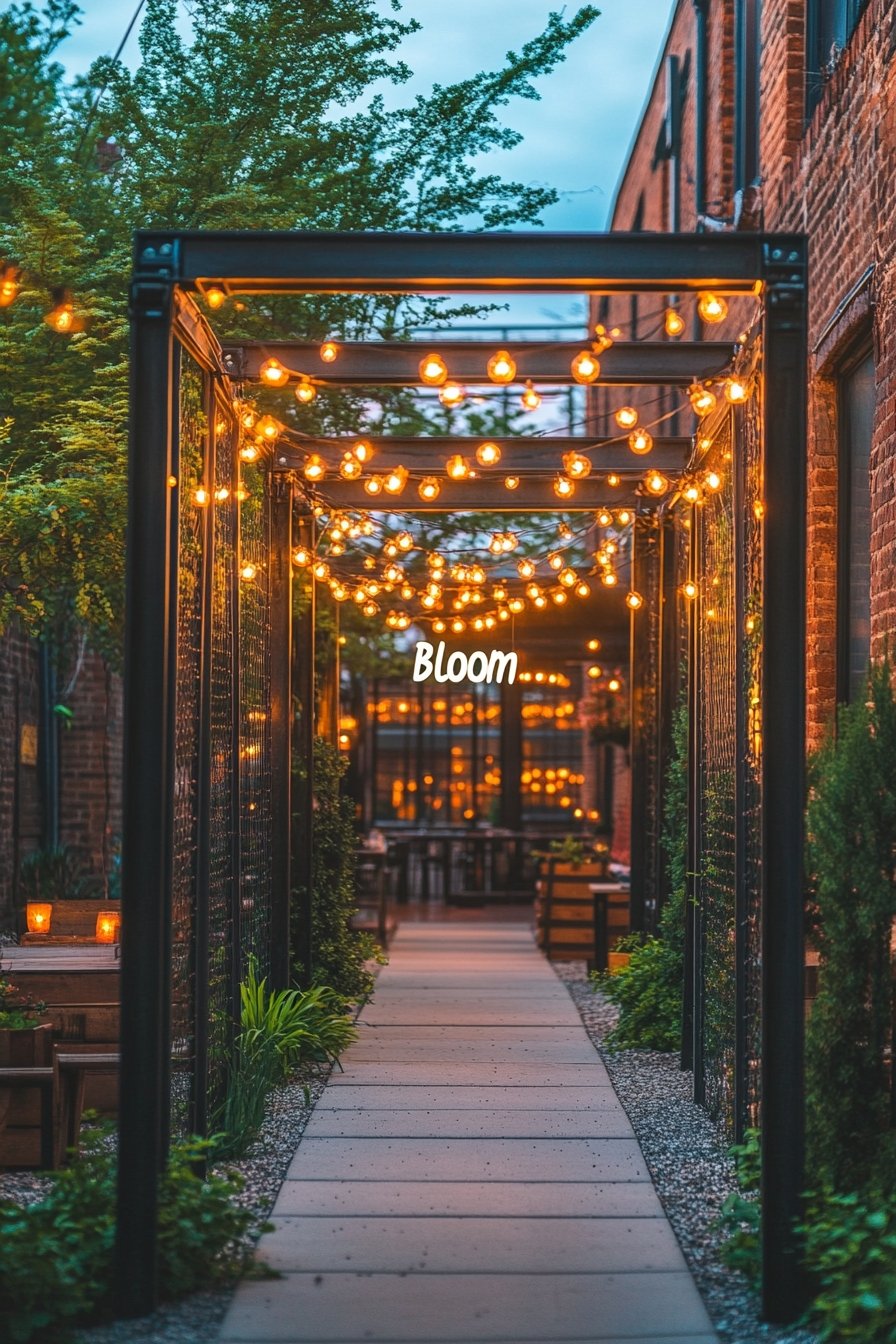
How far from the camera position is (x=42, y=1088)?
5.97 metres

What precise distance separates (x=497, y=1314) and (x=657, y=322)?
1502cm

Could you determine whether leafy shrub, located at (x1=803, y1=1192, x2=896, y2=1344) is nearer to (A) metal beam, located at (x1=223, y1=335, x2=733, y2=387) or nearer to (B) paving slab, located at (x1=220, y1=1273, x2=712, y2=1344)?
(B) paving slab, located at (x1=220, y1=1273, x2=712, y2=1344)

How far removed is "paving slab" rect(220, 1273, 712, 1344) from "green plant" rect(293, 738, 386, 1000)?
16.5 ft

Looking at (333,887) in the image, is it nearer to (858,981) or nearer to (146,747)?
(146,747)

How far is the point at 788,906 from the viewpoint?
4.54m

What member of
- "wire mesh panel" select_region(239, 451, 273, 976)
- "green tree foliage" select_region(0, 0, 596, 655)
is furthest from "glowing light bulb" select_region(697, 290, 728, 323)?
"green tree foliage" select_region(0, 0, 596, 655)

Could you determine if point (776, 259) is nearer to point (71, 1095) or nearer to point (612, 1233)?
point (612, 1233)

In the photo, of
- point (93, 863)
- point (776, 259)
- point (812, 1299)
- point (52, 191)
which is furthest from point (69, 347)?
point (93, 863)

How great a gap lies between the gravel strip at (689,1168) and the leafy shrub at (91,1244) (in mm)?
1500

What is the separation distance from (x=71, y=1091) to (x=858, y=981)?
335cm

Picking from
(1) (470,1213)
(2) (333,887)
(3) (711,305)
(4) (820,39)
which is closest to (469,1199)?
(1) (470,1213)

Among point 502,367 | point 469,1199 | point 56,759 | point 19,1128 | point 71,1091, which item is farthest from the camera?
point 56,759

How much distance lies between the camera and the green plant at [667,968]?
8875mm

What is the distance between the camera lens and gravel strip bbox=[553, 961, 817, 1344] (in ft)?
14.7
